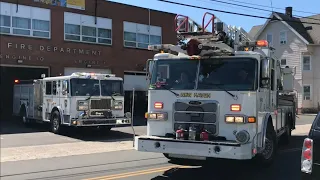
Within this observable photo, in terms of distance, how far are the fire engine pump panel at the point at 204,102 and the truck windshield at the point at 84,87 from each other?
743 cm

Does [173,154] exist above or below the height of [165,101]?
below

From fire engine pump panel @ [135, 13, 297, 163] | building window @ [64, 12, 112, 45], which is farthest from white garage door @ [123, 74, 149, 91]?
fire engine pump panel @ [135, 13, 297, 163]

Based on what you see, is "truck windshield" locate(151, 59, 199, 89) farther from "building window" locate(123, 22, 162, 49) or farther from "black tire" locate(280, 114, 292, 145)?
"building window" locate(123, 22, 162, 49)

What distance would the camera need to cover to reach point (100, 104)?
51.4ft

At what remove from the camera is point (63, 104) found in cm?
1572

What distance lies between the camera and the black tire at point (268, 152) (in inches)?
340

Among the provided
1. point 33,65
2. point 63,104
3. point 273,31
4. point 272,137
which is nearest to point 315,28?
point 273,31

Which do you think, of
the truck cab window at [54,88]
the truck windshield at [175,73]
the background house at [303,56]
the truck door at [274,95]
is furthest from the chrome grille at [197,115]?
the background house at [303,56]

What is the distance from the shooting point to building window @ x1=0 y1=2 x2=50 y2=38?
23.1m

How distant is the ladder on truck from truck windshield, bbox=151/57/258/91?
21 centimetres

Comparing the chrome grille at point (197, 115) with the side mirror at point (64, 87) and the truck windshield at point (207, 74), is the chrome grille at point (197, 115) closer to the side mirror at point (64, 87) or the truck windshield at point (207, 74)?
the truck windshield at point (207, 74)

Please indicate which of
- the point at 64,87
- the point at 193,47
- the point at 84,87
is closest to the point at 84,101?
the point at 84,87

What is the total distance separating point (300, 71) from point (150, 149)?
113 ft

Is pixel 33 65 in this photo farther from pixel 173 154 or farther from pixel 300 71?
pixel 300 71
